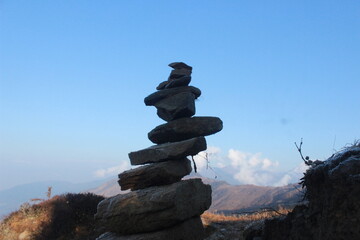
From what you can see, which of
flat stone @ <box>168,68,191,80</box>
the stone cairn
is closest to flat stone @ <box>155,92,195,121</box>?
the stone cairn

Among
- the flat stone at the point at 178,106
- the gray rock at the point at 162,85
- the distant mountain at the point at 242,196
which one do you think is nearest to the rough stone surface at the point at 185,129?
the flat stone at the point at 178,106

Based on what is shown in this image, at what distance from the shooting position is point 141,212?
12031 millimetres

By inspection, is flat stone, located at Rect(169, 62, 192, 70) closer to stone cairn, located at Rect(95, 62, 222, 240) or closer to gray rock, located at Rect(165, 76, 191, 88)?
stone cairn, located at Rect(95, 62, 222, 240)

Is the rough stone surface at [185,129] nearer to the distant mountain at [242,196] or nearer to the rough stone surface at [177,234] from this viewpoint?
the rough stone surface at [177,234]

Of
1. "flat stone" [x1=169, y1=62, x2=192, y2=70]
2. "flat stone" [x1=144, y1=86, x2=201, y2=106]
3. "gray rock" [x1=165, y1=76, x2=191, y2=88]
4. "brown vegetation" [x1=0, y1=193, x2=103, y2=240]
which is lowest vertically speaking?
"brown vegetation" [x1=0, y1=193, x2=103, y2=240]

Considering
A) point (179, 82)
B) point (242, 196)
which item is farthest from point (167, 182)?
point (242, 196)

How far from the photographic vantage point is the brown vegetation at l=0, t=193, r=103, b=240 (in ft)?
61.7

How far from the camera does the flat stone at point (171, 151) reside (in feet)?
43.5

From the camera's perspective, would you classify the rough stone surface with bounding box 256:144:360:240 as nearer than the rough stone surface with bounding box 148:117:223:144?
Yes

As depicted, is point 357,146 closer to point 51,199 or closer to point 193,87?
point 193,87

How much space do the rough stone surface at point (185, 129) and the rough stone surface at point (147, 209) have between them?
233cm

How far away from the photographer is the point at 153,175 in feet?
43.0

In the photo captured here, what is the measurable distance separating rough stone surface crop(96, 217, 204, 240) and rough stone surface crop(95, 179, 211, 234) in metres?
0.21

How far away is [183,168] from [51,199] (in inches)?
570
